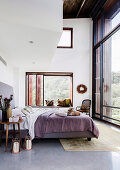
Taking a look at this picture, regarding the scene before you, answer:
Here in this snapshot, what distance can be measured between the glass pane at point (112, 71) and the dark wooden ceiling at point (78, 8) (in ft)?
6.53

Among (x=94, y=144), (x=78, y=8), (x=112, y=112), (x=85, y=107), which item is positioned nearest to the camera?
(x=94, y=144)

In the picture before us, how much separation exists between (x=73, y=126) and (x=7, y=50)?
288 cm

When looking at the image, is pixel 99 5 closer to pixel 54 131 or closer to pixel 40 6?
pixel 40 6

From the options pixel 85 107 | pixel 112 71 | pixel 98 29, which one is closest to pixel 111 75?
pixel 112 71

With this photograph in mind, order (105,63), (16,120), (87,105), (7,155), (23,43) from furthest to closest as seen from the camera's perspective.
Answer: (87,105), (105,63), (23,43), (16,120), (7,155)

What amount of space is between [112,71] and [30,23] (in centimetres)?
369

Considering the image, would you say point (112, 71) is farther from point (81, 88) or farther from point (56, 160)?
point (56, 160)

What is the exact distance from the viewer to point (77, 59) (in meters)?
7.62

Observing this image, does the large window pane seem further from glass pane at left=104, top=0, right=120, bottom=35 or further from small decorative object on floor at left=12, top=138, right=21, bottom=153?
small decorative object on floor at left=12, top=138, right=21, bottom=153

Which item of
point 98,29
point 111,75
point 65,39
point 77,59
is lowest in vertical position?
point 111,75

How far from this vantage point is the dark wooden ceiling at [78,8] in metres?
6.71

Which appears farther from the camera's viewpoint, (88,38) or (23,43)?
(88,38)

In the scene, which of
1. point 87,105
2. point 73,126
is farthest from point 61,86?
point 73,126

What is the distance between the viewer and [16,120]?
10.0 feet
